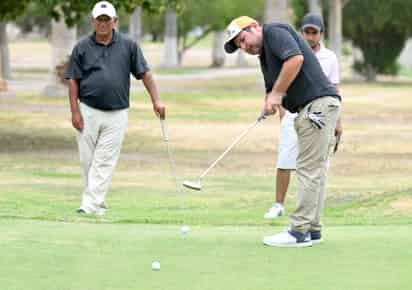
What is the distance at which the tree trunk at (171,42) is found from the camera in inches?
2490

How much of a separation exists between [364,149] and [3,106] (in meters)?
13.6

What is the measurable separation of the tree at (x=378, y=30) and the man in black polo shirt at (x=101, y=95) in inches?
1535

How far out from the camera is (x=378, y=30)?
173 ft

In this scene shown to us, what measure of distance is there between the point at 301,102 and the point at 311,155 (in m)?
0.38

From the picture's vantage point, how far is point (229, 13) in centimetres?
7225

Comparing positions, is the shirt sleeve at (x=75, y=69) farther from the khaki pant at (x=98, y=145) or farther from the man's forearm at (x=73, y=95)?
the khaki pant at (x=98, y=145)

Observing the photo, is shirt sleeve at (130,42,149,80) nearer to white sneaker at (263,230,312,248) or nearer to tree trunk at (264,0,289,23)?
white sneaker at (263,230,312,248)

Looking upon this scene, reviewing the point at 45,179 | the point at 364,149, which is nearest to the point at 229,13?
the point at 364,149

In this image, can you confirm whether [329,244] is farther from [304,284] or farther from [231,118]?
[231,118]

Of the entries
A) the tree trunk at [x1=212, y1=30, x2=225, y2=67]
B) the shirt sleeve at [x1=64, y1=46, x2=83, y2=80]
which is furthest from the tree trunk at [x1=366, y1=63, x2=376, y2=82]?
the shirt sleeve at [x1=64, y1=46, x2=83, y2=80]

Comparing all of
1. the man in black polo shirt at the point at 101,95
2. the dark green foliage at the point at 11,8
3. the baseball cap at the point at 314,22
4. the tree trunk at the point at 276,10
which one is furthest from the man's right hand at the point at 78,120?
the tree trunk at the point at 276,10

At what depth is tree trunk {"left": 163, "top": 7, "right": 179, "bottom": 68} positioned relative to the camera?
6325cm

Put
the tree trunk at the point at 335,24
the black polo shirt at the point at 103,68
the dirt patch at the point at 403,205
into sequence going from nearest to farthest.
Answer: the black polo shirt at the point at 103,68
the dirt patch at the point at 403,205
the tree trunk at the point at 335,24

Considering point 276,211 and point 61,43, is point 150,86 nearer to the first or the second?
point 276,211
